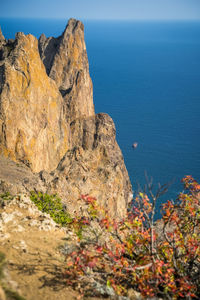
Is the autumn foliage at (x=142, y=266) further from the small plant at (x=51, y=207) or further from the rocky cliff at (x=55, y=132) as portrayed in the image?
the rocky cliff at (x=55, y=132)

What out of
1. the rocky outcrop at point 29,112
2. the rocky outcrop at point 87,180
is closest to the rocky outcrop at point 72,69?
the rocky outcrop at point 29,112

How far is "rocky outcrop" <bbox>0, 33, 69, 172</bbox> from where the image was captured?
40844 mm

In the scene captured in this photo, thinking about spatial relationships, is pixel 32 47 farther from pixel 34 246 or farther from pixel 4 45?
pixel 34 246

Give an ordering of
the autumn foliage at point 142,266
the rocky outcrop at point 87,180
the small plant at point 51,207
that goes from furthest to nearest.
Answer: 1. the rocky outcrop at point 87,180
2. the small plant at point 51,207
3. the autumn foliage at point 142,266

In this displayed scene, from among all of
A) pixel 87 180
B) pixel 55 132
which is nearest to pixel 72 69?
pixel 55 132

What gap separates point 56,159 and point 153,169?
57.3 m

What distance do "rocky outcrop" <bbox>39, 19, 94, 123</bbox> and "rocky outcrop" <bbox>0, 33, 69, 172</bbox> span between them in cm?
1576

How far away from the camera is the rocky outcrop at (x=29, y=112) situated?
40.8 metres

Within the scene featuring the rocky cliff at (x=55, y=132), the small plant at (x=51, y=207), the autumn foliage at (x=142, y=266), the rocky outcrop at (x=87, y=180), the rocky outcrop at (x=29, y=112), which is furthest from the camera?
the rocky outcrop at (x=29, y=112)

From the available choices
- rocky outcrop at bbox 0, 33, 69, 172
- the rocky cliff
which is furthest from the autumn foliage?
rocky outcrop at bbox 0, 33, 69, 172

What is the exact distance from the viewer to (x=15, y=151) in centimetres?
4084

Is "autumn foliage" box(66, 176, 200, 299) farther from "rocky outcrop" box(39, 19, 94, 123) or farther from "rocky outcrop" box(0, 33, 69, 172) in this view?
"rocky outcrop" box(39, 19, 94, 123)

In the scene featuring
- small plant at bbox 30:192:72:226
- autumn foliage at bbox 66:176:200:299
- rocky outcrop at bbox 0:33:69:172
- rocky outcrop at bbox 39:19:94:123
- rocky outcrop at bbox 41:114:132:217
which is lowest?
autumn foliage at bbox 66:176:200:299

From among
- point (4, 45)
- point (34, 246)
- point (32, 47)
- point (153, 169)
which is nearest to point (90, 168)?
point (34, 246)
